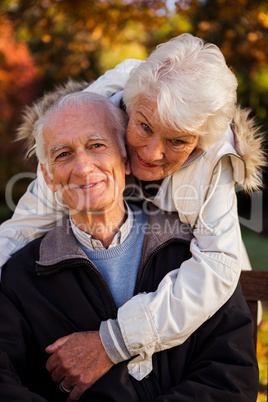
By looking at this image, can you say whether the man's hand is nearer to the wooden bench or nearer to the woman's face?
the woman's face

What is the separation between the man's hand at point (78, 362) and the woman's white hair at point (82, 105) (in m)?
0.97

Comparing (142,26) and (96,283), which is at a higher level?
(142,26)

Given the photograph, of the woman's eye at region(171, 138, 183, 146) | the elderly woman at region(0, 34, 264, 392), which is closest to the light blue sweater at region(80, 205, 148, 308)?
the elderly woman at region(0, 34, 264, 392)

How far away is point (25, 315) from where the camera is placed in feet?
7.52

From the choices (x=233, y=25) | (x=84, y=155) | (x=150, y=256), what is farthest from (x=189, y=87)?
(x=233, y=25)

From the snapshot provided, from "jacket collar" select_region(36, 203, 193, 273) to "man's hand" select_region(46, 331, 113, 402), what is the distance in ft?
1.27

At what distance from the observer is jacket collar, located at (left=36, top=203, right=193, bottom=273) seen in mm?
2344

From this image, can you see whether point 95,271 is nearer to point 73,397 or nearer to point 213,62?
point 73,397

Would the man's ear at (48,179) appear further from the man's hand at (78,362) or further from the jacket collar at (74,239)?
the man's hand at (78,362)

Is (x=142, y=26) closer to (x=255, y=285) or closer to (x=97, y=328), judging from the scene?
(x=255, y=285)

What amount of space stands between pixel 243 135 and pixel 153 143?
575 millimetres

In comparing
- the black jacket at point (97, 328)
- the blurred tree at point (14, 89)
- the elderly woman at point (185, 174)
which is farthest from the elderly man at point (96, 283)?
the blurred tree at point (14, 89)

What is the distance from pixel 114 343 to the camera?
214 centimetres

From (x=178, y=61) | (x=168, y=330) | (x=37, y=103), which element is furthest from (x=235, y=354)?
(x=37, y=103)
